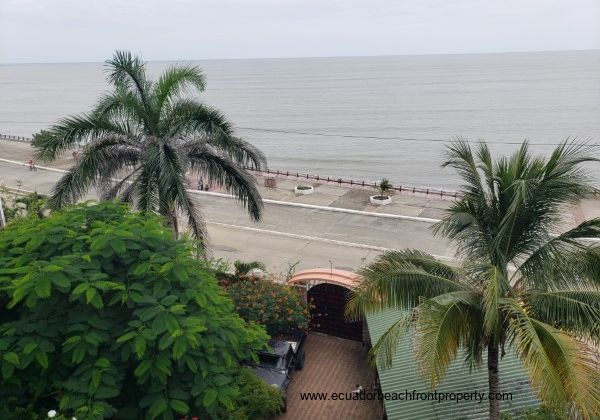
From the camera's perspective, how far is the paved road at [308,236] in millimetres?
21562

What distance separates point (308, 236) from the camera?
24.0 meters

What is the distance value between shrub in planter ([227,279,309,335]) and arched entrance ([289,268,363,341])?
77cm

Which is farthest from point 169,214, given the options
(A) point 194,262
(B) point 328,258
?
(B) point 328,258

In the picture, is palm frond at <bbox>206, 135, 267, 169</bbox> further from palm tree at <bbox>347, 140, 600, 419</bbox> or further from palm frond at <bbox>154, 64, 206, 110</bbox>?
palm tree at <bbox>347, 140, 600, 419</bbox>

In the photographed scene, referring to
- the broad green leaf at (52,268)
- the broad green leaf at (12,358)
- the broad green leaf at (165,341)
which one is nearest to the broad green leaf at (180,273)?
the broad green leaf at (165,341)

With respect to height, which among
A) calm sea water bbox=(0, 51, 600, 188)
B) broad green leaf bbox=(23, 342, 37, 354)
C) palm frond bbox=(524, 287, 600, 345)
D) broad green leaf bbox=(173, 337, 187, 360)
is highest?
calm sea water bbox=(0, 51, 600, 188)

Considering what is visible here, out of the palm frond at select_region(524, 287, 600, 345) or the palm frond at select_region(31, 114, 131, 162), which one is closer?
the palm frond at select_region(524, 287, 600, 345)

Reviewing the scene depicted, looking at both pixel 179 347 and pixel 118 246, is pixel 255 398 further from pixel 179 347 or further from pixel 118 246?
pixel 118 246

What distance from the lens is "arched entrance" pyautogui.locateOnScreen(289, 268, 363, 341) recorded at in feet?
46.9

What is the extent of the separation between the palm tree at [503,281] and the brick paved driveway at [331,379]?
3.18m

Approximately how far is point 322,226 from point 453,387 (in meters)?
15.8

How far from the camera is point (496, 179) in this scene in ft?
28.5

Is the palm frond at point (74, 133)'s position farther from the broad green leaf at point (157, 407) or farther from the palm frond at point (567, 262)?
the palm frond at point (567, 262)

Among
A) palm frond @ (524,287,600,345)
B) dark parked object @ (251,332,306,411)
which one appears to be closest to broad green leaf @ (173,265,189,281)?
dark parked object @ (251,332,306,411)
